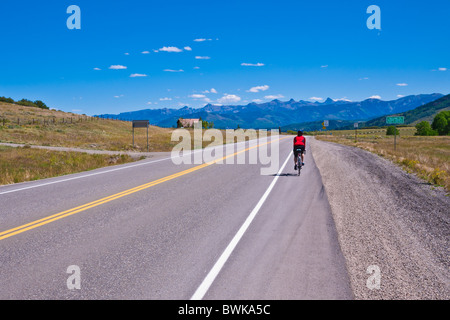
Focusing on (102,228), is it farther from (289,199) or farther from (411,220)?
(411,220)

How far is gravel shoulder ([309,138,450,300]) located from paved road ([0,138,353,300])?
1.00 ft

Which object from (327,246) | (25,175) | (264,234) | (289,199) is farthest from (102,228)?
(25,175)

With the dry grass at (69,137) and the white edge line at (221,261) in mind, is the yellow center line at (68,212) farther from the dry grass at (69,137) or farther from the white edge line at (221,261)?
the dry grass at (69,137)

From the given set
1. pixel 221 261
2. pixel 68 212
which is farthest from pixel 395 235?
pixel 68 212

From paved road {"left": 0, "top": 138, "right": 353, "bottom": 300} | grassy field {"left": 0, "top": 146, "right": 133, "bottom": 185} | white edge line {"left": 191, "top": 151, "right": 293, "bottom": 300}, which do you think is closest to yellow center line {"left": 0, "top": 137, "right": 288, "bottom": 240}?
paved road {"left": 0, "top": 138, "right": 353, "bottom": 300}

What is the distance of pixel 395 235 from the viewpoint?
19.9 ft

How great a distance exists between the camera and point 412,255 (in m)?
5.05

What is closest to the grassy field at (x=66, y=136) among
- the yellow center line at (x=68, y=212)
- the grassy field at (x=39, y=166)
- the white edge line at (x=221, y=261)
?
the grassy field at (x=39, y=166)

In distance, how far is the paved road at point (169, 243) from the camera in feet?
13.2

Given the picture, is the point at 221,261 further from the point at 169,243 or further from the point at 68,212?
the point at 68,212

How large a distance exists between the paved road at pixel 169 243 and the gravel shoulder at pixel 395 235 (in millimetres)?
305

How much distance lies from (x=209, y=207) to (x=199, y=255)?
300cm

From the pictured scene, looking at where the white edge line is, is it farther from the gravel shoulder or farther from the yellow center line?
the yellow center line

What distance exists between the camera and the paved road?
401 centimetres
